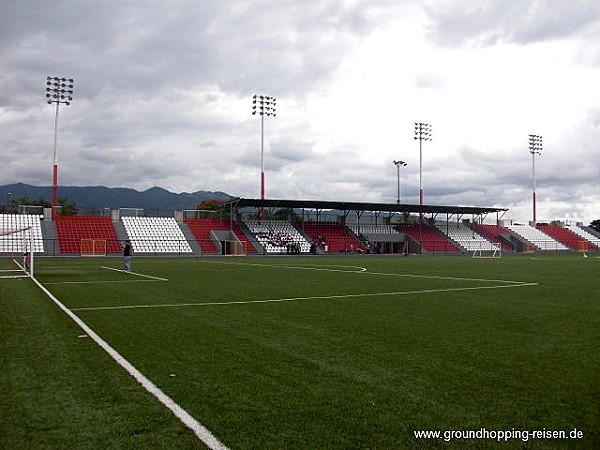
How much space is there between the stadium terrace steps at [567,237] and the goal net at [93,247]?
214 feet

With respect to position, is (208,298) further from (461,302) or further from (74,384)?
(74,384)

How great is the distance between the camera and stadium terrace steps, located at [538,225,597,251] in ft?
264

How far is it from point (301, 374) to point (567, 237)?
88272mm

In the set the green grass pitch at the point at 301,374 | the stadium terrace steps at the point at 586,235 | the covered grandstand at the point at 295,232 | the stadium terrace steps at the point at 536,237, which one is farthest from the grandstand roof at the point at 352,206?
the green grass pitch at the point at 301,374

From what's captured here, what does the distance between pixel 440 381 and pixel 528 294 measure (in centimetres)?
1105

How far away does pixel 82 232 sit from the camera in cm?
5509

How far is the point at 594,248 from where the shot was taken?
83.0m

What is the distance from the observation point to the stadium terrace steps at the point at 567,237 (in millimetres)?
80569

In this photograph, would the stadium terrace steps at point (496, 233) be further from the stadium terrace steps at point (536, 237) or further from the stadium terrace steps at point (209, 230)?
the stadium terrace steps at point (209, 230)

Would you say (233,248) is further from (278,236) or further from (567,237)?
(567,237)

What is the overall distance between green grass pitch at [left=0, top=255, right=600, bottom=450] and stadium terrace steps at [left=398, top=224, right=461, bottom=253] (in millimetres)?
57095

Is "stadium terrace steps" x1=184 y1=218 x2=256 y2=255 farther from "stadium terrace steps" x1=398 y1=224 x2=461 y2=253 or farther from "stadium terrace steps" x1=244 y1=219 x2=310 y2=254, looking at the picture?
"stadium terrace steps" x1=398 y1=224 x2=461 y2=253

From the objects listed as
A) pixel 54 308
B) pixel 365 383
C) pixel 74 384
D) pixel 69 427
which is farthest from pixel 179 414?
pixel 54 308

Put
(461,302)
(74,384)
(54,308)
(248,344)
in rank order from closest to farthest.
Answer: (74,384)
(248,344)
(54,308)
(461,302)
